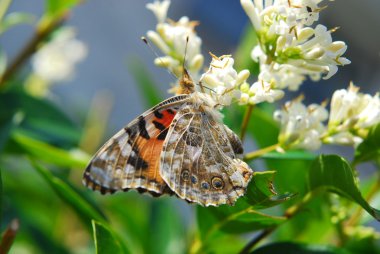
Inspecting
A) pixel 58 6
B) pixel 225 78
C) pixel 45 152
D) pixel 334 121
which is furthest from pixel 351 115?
pixel 58 6

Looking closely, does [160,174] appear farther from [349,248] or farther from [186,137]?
[349,248]

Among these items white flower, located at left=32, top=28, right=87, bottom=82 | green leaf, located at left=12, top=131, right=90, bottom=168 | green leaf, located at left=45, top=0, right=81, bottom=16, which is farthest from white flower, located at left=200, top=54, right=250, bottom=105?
white flower, located at left=32, top=28, right=87, bottom=82

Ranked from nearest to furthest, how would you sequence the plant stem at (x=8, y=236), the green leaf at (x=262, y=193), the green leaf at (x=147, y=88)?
the plant stem at (x=8, y=236), the green leaf at (x=262, y=193), the green leaf at (x=147, y=88)

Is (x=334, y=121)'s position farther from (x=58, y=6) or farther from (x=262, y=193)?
(x=58, y=6)

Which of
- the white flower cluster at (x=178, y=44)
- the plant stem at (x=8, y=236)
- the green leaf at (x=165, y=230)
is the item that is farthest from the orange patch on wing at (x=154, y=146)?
the green leaf at (x=165, y=230)

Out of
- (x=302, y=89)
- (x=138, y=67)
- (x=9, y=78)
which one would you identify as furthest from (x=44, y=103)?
(x=302, y=89)

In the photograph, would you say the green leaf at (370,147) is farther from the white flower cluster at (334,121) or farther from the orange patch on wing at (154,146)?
the orange patch on wing at (154,146)
